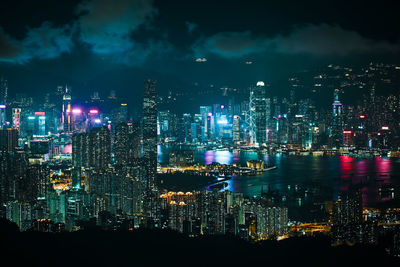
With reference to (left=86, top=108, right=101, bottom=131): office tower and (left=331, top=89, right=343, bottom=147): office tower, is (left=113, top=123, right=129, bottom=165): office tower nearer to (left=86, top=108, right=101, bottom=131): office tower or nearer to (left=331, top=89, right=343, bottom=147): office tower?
(left=86, top=108, right=101, bottom=131): office tower

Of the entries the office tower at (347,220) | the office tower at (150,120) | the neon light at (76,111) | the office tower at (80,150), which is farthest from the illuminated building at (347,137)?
the office tower at (347,220)

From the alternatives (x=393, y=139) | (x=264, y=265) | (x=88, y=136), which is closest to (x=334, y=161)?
(x=393, y=139)

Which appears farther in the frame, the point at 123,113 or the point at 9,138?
the point at 123,113

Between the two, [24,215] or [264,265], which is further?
[24,215]

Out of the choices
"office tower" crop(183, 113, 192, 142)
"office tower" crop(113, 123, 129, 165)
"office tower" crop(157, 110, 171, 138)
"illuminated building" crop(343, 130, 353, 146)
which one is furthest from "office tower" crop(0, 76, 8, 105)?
"illuminated building" crop(343, 130, 353, 146)

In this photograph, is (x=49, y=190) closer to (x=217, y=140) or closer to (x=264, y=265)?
(x=264, y=265)

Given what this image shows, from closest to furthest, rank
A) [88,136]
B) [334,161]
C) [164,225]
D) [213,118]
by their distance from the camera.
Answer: [164,225]
[88,136]
[334,161]
[213,118]

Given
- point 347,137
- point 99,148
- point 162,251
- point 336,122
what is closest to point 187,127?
point 336,122

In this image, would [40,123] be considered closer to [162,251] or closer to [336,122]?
[336,122]
